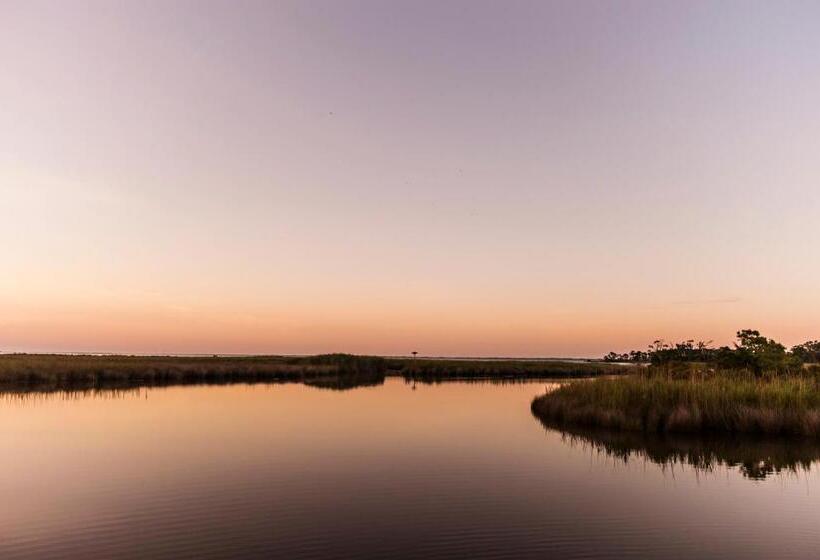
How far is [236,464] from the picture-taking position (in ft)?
52.3

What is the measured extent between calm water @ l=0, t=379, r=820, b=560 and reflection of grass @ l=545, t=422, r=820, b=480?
0.42 ft

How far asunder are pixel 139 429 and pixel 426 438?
456 inches

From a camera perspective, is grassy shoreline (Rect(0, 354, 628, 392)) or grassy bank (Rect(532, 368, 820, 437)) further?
grassy shoreline (Rect(0, 354, 628, 392))

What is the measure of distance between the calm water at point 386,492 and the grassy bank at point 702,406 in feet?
6.66

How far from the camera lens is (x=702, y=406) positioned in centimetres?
2236

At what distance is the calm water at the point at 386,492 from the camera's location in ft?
31.5

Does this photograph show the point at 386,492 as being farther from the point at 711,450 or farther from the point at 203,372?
the point at 203,372

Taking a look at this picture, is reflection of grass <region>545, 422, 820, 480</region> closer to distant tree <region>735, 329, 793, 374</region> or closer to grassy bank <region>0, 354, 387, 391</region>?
distant tree <region>735, 329, 793, 374</region>

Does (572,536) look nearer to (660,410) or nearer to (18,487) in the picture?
(18,487)

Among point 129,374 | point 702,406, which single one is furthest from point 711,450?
point 129,374

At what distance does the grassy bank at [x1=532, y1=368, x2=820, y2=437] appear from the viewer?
20.8m

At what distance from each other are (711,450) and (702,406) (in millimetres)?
4221

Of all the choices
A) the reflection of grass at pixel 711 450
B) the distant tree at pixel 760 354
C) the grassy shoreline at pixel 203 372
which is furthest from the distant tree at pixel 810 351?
the reflection of grass at pixel 711 450

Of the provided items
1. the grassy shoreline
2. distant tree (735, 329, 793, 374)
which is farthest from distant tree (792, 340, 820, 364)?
distant tree (735, 329, 793, 374)
